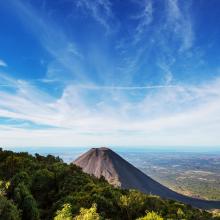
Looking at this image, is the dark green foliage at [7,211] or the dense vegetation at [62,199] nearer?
the dark green foliage at [7,211]

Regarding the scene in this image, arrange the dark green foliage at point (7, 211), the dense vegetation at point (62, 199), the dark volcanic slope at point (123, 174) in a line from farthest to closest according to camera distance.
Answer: the dark volcanic slope at point (123, 174) < the dense vegetation at point (62, 199) < the dark green foliage at point (7, 211)

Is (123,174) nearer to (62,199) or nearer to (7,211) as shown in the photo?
(62,199)

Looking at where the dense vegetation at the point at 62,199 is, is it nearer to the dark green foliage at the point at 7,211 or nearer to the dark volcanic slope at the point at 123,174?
the dark green foliage at the point at 7,211

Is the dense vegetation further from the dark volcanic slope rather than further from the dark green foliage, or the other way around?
the dark volcanic slope

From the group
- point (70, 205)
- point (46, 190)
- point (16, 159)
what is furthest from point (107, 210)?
point (16, 159)

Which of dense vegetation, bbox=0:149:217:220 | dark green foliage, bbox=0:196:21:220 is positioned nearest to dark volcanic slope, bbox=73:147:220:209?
dense vegetation, bbox=0:149:217:220

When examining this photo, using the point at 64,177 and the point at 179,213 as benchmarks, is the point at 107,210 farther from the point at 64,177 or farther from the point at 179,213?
the point at 64,177

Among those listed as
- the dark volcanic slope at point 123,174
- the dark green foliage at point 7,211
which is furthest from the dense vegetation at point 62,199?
the dark volcanic slope at point 123,174
